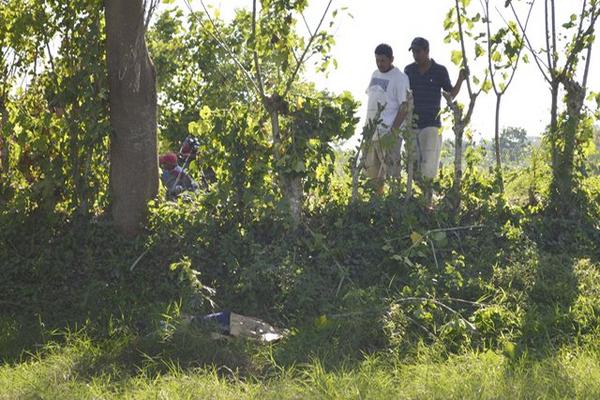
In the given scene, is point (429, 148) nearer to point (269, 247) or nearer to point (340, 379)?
point (269, 247)

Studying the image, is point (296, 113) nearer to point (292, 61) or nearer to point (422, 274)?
point (292, 61)

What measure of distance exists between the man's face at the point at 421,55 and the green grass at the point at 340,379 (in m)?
3.96

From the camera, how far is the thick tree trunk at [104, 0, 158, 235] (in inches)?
317

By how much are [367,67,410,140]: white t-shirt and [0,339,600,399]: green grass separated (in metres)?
3.43

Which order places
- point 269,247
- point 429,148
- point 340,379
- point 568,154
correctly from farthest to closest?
point 429,148, point 568,154, point 269,247, point 340,379

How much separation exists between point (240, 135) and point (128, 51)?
115 cm

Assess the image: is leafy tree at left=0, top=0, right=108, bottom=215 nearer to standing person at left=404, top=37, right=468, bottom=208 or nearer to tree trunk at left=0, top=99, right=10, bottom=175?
tree trunk at left=0, top=99, right=10, bottom=175

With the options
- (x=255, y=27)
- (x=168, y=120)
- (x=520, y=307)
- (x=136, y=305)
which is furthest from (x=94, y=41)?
(x=168, y=120)

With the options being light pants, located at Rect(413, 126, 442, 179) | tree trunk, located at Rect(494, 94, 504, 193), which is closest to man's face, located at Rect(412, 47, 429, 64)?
light pants, located at Rect(413, 126, 442, 179)

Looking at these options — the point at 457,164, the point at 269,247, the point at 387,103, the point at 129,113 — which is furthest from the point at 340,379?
the point at 387,103

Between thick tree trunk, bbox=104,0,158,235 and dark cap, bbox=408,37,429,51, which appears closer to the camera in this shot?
thick tree trunk, bbox=104,0,158,235

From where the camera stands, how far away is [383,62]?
915cm

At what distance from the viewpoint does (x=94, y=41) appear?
822cm

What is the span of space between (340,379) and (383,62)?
427cm
